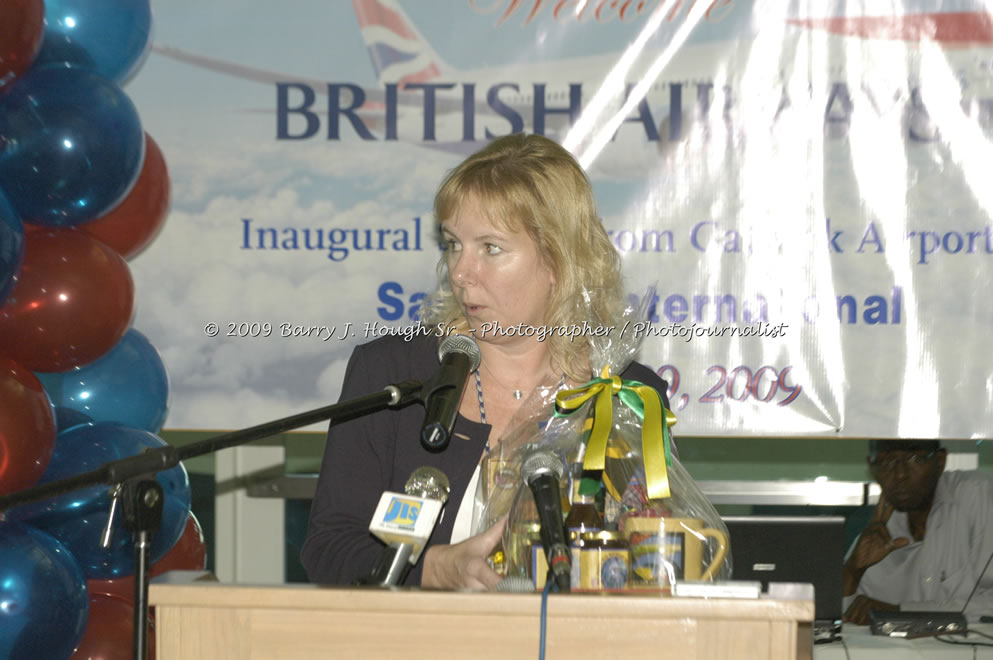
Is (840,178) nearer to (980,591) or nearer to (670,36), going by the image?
(670,36)

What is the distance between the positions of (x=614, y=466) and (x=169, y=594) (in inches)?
28.2

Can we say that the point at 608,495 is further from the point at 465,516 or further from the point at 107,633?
the point at 107,633

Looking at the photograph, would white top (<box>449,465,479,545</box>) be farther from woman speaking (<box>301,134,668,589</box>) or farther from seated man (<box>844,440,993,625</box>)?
seated man (<box>844,440,993,625</box>)

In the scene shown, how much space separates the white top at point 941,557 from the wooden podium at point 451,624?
2.50m

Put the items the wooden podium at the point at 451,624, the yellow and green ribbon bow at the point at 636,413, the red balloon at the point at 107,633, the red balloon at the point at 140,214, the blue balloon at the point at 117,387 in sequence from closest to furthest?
1. the wooden podium at the point at 451,624
2. the yellow and green ribbon bow at the point at 636,413
3. the red balloon at the point at 107,633
4. the blue balloon at the point at 117,387
5. the red balloon at the point at 140,214

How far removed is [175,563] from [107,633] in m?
0.29

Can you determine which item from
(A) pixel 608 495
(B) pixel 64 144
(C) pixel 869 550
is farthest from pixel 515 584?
(C) pixel 869 550

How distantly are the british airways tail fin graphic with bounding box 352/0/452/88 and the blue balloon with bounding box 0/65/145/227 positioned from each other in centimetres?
74

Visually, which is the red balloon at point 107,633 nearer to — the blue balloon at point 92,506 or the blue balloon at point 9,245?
the blue balloon at point 92,506

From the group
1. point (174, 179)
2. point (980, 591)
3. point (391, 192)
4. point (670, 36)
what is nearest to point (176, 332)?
point (174, 179)

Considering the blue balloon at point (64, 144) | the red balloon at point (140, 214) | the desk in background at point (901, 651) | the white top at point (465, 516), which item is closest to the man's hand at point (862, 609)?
the desk in background at point (901, 651)

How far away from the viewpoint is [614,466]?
1710 mm

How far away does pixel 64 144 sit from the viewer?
97.7 inches

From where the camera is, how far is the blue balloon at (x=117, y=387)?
107 inches
